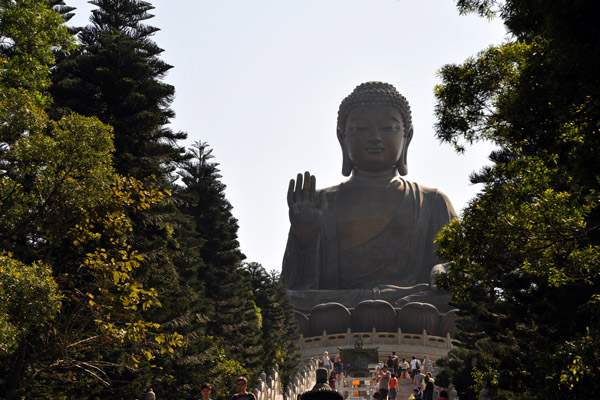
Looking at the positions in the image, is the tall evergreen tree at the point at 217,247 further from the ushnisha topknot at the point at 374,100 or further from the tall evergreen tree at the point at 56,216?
the ushnisha topknot at the point at 374,100

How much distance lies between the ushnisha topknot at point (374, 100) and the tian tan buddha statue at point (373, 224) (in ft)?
0.17

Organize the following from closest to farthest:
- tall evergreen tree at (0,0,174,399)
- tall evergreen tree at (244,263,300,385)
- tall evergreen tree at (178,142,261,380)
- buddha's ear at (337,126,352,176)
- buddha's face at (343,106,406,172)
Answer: tall evergreen tree at (0,0,174,399) < tall evergreen tree at (178,142,261,380) < tall evergreen tree at (244,263,300,385) < buddha's face at (343,106,406,172) < buddha's ear at (337,126,352,176)

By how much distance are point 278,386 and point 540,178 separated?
34.9ft

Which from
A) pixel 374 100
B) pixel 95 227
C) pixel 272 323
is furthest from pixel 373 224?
pixel 95 227

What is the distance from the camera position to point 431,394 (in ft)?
57.5

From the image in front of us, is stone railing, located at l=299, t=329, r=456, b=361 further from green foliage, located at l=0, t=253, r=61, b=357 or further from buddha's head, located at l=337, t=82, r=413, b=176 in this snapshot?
green foliage, located at l=0, t=253, r=61, b=357

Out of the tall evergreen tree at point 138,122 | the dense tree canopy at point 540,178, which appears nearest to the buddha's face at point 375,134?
the tall evergreen tree at point 138,122

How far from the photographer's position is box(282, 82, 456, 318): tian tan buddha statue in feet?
139

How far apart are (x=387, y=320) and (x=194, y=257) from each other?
21.0 metres

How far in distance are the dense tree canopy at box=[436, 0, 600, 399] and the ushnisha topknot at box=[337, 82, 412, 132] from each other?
30.7 m

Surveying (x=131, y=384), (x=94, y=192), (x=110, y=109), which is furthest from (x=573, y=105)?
(x=110, y=109)

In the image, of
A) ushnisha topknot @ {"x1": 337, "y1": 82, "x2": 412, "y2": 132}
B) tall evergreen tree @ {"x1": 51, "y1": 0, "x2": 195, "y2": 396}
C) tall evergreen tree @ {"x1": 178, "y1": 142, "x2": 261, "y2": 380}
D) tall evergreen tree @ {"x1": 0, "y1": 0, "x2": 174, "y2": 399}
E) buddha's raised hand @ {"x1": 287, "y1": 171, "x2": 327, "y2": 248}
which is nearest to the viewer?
tall evergreen tree @ {"x1": 0, "y1": 0, "x2": 174, "y2": 399}

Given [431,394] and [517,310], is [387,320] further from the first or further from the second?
[517,310]

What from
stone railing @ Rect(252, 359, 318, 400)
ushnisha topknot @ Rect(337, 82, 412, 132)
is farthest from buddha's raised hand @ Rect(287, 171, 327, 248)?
stone railing @ Rect(252, 359, 318, 400)
